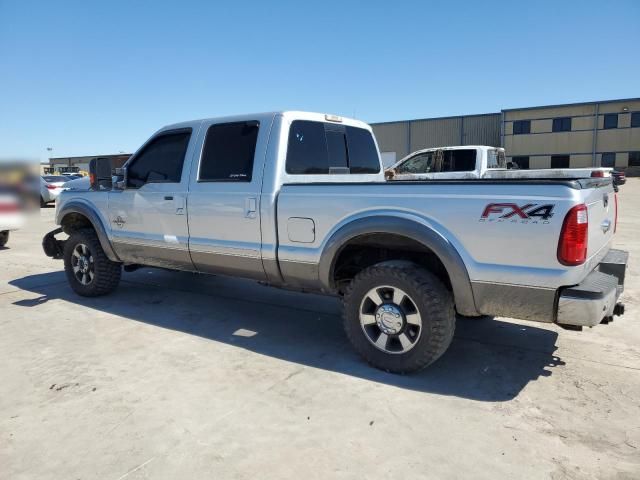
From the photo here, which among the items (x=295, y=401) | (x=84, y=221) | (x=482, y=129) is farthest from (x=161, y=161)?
(x=482, y=129)

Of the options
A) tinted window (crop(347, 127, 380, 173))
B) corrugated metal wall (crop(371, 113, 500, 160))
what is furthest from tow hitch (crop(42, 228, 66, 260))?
corrugated metal wall (crop(371, 113, 500, 160))

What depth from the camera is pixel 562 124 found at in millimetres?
38156

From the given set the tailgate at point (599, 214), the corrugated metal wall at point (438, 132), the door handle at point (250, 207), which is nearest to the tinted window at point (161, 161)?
the door handle at point (250, 207)

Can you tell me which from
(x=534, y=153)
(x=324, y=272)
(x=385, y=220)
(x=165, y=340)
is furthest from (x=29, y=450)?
(x=534, y=153)

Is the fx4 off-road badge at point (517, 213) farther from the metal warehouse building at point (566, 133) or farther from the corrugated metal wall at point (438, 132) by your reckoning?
the corrugated metal wall at point (438, 132)

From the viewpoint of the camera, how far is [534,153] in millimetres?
39312

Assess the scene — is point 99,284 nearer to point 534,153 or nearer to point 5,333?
point 5,333

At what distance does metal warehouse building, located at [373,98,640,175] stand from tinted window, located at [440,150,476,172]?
3066 cm

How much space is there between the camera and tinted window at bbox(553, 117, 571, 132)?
37.9 meters

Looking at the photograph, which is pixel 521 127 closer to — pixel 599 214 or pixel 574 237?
pixel 599 214

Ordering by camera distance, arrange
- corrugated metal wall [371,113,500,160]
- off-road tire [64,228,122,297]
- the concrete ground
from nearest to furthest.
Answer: the concrete ground
off-road tire [64,228,122,297]
corrugated metal wall [371,113,500,160]

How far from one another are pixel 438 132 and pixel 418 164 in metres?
33.3

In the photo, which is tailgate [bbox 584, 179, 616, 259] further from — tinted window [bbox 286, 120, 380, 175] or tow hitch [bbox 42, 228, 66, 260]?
tow hitch [bbox 42, 228, 66, 260]

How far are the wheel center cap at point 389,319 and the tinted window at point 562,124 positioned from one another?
4059cm
